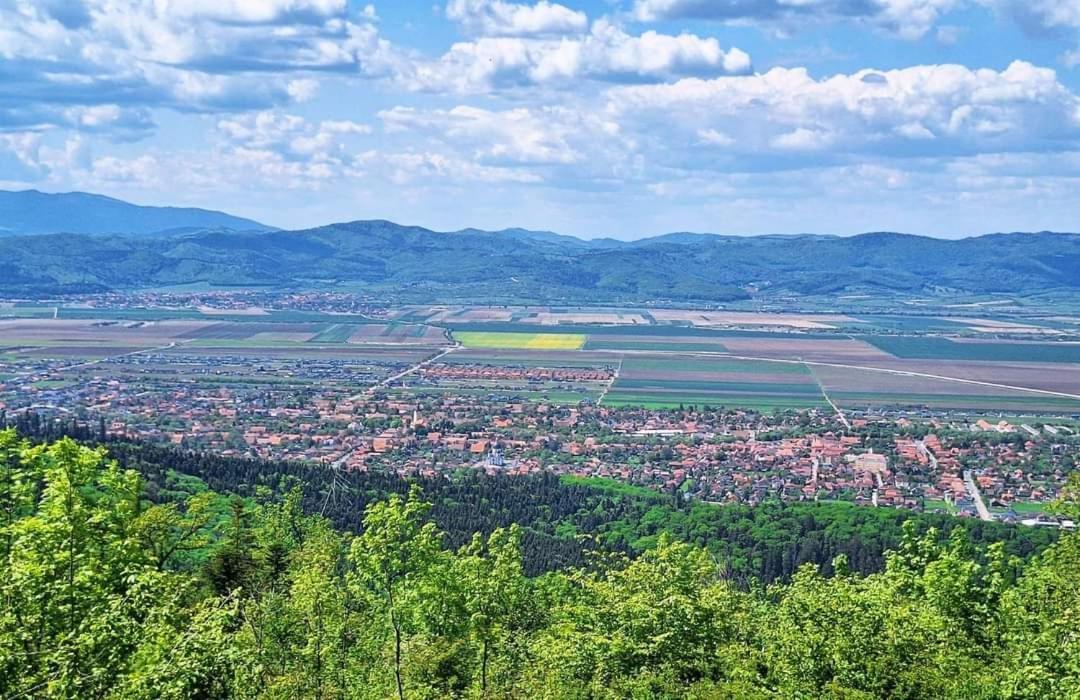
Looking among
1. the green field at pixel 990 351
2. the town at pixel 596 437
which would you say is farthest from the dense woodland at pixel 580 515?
the green field at pixel 990 351

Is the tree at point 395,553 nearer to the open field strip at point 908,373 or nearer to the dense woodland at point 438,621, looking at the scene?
the dense woodland at point 438,621

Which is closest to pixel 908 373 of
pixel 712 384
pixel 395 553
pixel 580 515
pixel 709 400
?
pixel 712 384

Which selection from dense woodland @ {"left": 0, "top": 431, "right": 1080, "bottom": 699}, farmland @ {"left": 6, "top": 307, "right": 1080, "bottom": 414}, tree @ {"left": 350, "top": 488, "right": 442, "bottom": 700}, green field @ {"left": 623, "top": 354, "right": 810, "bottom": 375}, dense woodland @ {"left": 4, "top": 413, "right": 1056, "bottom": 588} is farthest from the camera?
green field @ {"left": 623, "top": 354, "right": 810, "bottom": 375}

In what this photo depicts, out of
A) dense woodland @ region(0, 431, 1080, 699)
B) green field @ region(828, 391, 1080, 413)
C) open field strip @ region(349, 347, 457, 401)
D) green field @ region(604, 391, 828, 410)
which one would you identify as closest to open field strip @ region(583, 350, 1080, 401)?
green field @ region(828, 391, 1080, 413)

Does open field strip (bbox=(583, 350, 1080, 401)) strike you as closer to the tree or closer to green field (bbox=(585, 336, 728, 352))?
green field (bbox=(585, 336, 728, 352))

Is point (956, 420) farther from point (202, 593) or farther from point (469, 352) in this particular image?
point (202, 593)

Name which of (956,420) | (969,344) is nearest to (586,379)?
(956,420)

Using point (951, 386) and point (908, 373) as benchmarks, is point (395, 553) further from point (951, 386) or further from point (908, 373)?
point (908, 373)
